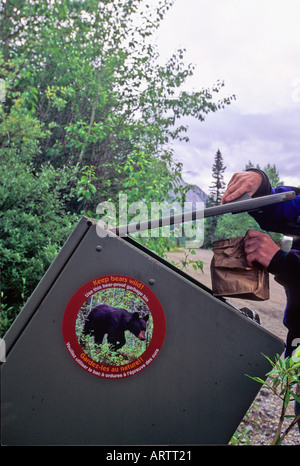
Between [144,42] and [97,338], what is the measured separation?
15.4 feet

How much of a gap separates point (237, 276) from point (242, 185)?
0.39m

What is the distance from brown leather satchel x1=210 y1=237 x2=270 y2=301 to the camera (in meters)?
1.40

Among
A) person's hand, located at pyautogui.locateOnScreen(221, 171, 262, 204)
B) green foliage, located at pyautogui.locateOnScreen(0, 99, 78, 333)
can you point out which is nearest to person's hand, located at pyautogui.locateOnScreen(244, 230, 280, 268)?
person's hand, located at pyautogui.locateOnScreen(221, 171, 262, 204)

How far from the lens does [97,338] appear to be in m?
1.33

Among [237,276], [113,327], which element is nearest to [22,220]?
[113,327]

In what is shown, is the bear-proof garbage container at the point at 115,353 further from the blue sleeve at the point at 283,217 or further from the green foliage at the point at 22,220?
the green foliage at the point at 22,220

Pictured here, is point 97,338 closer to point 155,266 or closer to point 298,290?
point 155,266

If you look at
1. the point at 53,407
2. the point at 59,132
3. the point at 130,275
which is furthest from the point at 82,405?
the point at 59,132

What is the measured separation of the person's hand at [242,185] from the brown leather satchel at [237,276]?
0.64ft

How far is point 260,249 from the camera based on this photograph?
1397 millimetres

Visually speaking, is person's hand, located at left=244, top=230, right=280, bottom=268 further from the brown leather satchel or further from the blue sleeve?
the blue sleeve

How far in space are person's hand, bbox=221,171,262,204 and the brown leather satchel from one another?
194 mm

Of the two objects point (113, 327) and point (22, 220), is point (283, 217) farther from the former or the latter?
point (22, 220)

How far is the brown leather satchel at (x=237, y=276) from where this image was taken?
55.2 inches
